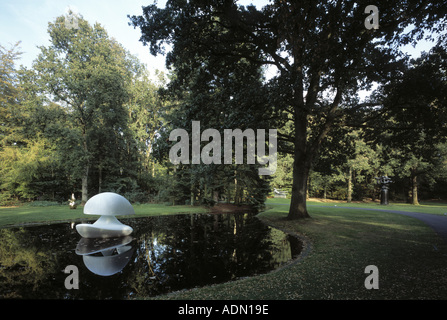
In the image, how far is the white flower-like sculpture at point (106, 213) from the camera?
9.62 m

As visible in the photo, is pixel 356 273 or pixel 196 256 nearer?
pixel 356 273

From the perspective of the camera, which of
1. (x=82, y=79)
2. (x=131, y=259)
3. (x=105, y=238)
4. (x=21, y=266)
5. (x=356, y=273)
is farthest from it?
(x=82, y=79)

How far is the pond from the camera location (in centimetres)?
548

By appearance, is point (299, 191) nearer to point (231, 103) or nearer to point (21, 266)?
point (231, 103)

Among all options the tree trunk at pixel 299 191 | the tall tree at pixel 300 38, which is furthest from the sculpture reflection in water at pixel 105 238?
the tree trunk at pixel 299 191

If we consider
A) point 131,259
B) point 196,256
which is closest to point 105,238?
point 131,259

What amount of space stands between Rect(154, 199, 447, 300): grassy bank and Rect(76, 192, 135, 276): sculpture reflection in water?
145 inches

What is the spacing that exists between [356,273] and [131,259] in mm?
7245

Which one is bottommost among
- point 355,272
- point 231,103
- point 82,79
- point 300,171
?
point 355,272

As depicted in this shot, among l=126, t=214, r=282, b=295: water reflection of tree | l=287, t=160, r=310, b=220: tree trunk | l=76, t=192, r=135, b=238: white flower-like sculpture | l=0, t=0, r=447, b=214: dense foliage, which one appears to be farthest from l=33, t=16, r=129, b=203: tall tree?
l=287, t=160, r=310, b=220: tree trunk

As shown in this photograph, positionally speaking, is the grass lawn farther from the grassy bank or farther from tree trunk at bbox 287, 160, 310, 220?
tree trunk at bbox 287, 160, 310, 220

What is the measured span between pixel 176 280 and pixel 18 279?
173 inches

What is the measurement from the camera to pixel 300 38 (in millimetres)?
6484

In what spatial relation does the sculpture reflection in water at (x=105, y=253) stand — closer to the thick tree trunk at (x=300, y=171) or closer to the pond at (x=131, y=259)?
the pond at (x=131, y=259)
